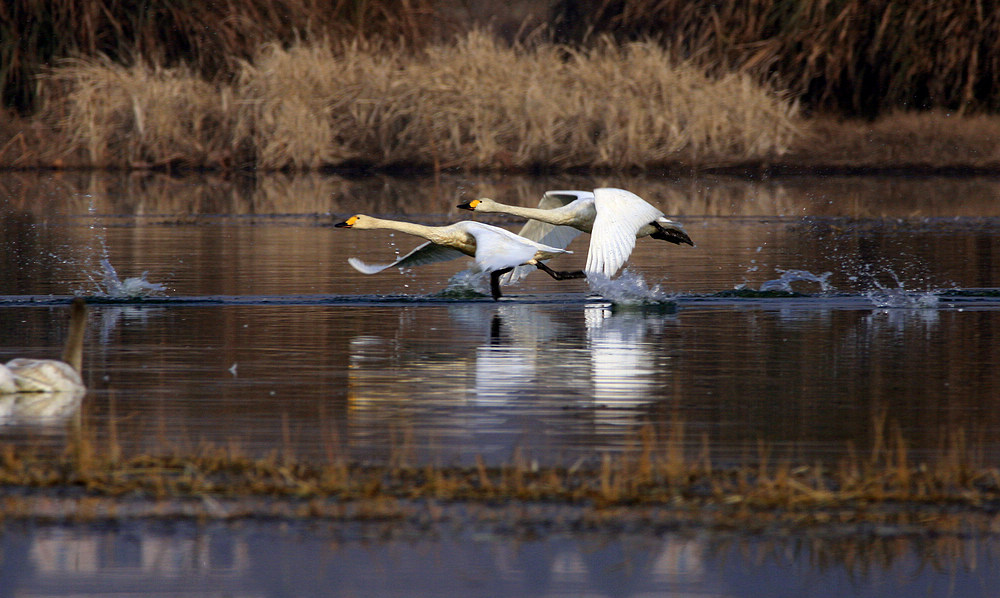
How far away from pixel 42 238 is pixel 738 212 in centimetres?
917

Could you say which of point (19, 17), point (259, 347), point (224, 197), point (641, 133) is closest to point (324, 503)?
point (259, 347)

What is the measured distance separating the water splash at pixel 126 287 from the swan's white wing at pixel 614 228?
3502 mm

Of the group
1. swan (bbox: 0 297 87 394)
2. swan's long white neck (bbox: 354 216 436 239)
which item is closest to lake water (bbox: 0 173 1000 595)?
swan (bbox: 0 297 87 394)

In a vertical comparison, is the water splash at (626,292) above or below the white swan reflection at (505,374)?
above

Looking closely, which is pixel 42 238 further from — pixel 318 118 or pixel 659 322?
pixel 318 118

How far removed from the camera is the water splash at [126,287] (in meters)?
13.3

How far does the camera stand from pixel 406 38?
3862cm

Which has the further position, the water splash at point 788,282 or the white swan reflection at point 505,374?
the water splash at point 788,282

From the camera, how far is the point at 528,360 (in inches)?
385

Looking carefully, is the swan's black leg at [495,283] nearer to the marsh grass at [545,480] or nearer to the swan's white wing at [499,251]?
the swan's white wing at [499,251]

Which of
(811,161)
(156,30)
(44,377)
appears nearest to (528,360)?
(44,377)

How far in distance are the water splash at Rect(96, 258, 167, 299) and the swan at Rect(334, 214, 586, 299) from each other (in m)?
1.67

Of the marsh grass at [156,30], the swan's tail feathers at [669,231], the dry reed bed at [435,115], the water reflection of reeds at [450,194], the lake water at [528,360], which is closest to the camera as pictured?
the lake water at [528,360]

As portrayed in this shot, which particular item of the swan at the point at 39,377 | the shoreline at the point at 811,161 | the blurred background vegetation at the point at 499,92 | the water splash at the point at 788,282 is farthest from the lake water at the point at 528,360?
the shoreline at the point at 811,161
